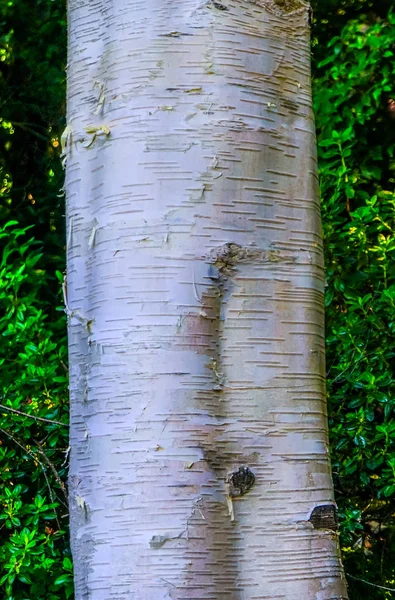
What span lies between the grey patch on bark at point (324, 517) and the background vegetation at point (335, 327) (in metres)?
0.92

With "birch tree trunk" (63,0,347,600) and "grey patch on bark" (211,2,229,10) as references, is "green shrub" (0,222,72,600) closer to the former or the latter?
"birch tree trunk" (63,0,347,600)

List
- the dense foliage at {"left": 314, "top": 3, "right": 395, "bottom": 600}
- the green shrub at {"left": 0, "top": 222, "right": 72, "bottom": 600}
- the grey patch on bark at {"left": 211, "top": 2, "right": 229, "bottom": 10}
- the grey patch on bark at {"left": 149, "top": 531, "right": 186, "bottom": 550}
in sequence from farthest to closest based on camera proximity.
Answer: the dense foliage at {"left": 314, "top": 3, "right": 395, "bottom": 600} < the green shrub at {"left": 0, "top": 222, "right": 72, "bottom": 600} < the grey patch on bark at {"left": 211, "top": 2, "right": 229, "bottom": 10} < the grey patch on bark at {"left": 149, "top": 531, "right": 186, "bottom": 550}

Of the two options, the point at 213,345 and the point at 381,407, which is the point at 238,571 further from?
the point at 381,407

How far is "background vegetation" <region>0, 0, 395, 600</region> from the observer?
2014mm

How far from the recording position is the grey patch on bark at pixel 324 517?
944 millimetres

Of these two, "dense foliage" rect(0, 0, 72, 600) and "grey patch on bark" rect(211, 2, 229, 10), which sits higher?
"grey patch on bark" rect(211, 2, 229, 10)

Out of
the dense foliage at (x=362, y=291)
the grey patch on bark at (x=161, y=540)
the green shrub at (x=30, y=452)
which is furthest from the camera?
the dense foliage at (x=362, y=291)

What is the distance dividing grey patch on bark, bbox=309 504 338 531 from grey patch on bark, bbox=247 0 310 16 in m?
0.71

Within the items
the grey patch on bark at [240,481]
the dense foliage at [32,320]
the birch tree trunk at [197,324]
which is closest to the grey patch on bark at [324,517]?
the birch tree trunk at [197,324]

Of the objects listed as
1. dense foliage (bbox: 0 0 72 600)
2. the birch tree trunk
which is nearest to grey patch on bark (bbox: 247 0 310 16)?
the birch tree trunk

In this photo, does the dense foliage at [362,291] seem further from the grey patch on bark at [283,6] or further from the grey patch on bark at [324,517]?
the grey patch on bark at [283,6]

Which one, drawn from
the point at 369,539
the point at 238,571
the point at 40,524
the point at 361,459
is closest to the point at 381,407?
the point at 361,459

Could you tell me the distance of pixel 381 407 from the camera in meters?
2.16

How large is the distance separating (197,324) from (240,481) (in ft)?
0.69
